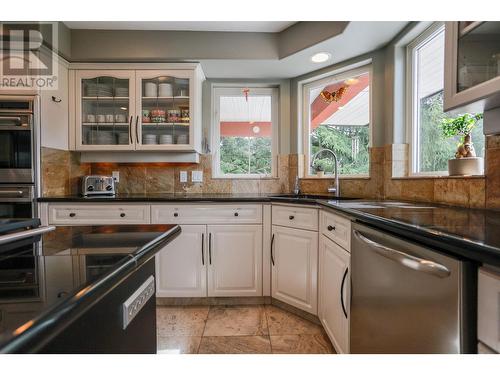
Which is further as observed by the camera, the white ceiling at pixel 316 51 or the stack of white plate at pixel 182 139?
the stack of white plate at pixel 182 139

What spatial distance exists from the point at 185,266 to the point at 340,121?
6.61ft

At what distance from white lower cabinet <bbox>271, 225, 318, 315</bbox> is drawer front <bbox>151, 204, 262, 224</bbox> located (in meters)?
0.30

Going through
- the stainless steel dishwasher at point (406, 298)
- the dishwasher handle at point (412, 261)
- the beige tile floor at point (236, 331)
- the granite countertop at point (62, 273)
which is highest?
the granite countertop at point (62, 273)

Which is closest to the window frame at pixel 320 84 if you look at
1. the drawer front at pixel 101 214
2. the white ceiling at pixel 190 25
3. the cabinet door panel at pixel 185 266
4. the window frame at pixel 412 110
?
the window frame at pixel 412 110

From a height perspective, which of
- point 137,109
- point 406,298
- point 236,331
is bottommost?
point 236,331

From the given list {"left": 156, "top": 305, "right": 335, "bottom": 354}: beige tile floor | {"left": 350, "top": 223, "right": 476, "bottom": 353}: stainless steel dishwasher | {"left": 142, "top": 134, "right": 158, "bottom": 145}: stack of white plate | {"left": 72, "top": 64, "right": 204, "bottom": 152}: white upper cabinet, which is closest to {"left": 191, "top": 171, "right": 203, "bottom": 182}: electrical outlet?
{"left": 72, "top": 64, "right": 204, "bottom": 152}: white upper cabinet

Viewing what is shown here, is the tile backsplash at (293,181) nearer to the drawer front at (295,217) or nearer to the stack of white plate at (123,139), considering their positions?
the stack of white plate at (123,139)

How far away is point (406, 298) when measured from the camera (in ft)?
2.95

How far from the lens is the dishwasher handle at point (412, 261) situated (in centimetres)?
72

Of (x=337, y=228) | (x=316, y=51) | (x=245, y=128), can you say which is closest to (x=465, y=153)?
(x=337, y=228)

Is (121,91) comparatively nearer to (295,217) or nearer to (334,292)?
(295,217)

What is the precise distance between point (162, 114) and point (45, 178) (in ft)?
3.77

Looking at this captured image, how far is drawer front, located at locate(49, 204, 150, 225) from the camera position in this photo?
7.36 ft

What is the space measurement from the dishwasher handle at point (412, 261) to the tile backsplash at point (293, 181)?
789 mm
